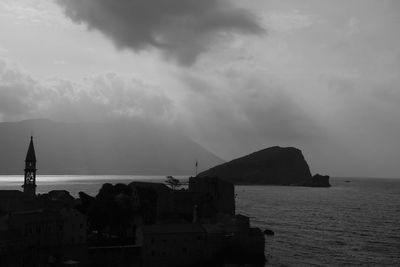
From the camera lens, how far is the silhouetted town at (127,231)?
52.1 m

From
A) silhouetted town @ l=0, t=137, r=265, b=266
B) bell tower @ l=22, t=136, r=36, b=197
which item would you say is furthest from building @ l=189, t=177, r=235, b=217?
bell tower @ l=22, t=136, r=36, b=197

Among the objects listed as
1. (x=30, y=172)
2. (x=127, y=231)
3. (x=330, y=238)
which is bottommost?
(x=330, y=238)

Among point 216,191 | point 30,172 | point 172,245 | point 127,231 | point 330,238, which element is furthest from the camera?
point 330,238

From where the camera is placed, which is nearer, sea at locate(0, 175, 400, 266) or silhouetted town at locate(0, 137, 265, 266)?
silhouetted town at locate(0, 137, 265, 266)

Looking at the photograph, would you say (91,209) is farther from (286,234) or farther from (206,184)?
(286,234)

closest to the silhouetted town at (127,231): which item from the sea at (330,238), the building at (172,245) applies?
the building at (172,245)

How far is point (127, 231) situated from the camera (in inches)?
2736

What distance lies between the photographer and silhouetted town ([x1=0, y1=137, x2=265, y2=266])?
52094 millimetres

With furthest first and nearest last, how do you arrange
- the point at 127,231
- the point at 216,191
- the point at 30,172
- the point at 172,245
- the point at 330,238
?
the point at 330,238 < the point at 216,191 < the point at 30,172 < the point at 127,231 < the point at 172,245

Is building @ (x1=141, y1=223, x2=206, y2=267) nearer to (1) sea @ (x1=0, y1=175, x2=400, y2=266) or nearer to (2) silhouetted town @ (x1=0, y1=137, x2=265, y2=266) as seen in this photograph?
(2) silhouetted town @ (x1=0, y1=137, x2=265, y2=266)

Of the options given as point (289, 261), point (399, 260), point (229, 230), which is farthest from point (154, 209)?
point (399, 260)

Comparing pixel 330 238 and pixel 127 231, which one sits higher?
pixel 127 231

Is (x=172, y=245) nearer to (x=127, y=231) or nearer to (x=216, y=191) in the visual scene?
(x=127, y=231)

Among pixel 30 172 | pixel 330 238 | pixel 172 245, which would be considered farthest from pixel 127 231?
pixel 330 238
